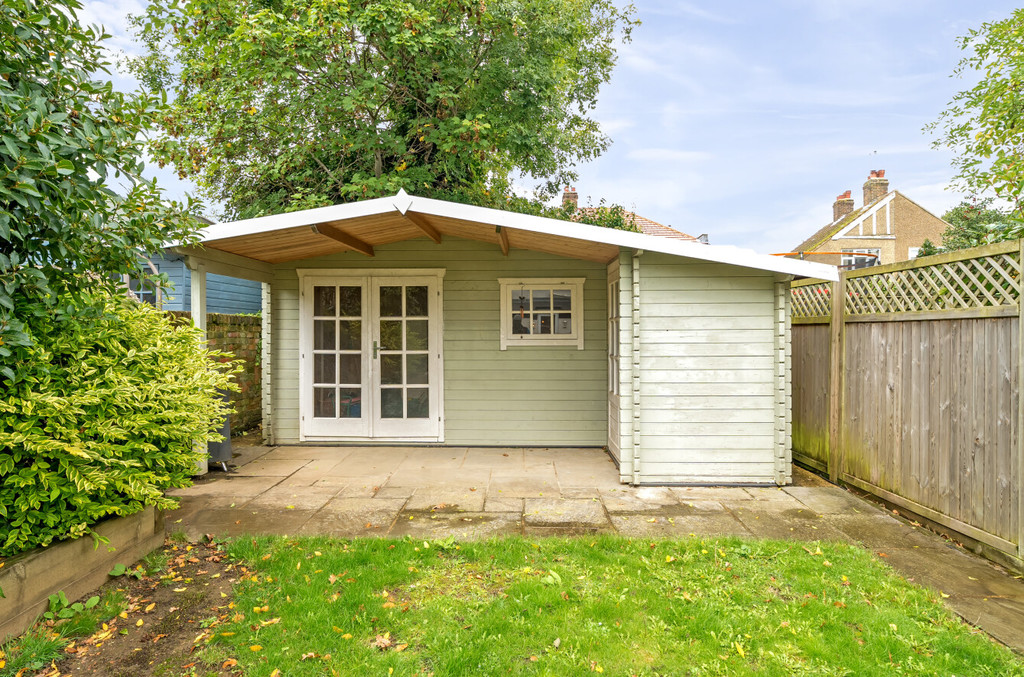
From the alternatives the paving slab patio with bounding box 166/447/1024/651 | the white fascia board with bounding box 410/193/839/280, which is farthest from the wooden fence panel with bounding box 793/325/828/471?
the white fascia board with bounding box 410/193/839/280

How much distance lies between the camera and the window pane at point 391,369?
582 cm

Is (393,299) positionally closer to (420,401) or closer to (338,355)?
(338,355)

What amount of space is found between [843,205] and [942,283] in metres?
19.3

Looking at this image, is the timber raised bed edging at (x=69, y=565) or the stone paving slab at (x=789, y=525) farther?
the stone paving slab at (x=789, y=525)

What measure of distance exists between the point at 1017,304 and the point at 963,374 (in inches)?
20.6

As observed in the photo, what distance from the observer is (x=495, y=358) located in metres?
5.83

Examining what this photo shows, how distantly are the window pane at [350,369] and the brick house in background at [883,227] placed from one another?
17.4 m

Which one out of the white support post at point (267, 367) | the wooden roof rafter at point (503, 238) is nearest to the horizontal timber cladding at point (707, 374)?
the wooden roof rafter at point (503, 238)

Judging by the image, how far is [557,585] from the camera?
8.53 ft

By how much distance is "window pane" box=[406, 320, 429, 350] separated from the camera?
19.1 feet

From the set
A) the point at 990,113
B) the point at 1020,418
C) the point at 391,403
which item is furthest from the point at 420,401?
the point at 990,113

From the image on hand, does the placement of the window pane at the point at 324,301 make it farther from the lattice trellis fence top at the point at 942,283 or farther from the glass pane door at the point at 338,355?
the lattice trellis fence top at the point at 942,283

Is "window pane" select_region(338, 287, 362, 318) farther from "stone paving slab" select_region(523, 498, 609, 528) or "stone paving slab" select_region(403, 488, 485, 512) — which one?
"stone paving slab" select_region(523, 498, 609, 528)

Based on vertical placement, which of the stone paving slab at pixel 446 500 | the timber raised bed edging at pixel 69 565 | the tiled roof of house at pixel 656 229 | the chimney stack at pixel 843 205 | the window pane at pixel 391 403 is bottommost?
the stone paving slab at pixel 446 500
